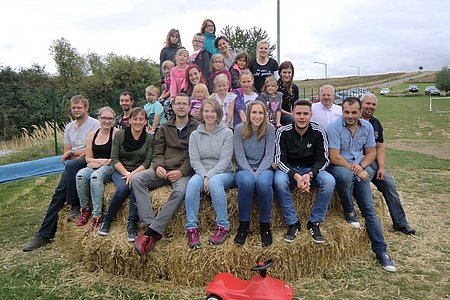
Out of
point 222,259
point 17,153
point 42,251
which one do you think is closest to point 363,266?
point 222,259

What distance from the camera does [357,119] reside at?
13.7 ft

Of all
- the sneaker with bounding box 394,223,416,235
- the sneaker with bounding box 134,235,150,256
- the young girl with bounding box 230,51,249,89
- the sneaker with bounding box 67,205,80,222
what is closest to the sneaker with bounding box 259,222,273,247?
the sneaker with bounding box 134,235,150,256

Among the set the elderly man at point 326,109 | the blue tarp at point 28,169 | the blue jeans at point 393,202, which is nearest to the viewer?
the blue jeans at point 393,202

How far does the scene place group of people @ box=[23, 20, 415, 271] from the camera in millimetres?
3701

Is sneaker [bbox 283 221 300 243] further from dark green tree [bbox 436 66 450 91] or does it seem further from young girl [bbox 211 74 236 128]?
dark green tree [bbox 436 66 450 91]

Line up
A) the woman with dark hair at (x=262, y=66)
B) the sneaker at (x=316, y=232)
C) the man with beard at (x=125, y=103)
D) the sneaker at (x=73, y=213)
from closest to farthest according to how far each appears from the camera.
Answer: the sneaker at (x=316, y=232)
the sneaker at (x=73, y=213)
the man with beard at (x=125, y=103)
the woman with dark hair at (x=262, y=66)

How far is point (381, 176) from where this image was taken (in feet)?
15.4

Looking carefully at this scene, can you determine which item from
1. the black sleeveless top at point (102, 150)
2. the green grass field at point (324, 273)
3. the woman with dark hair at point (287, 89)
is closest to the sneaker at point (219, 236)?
the green grass field at point (324, 273)

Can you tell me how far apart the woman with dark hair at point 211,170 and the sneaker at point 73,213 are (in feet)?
5.29

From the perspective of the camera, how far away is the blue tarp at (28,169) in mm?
7957

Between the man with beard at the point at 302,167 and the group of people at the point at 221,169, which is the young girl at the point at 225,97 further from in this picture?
the man with beard at the point at 302,167

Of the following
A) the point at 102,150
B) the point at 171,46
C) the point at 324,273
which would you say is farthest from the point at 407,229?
the point at 171,46

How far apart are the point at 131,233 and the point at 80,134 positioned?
176 centimetres

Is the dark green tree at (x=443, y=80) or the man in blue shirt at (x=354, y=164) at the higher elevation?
the dark green tree at (x=443, y=80)
